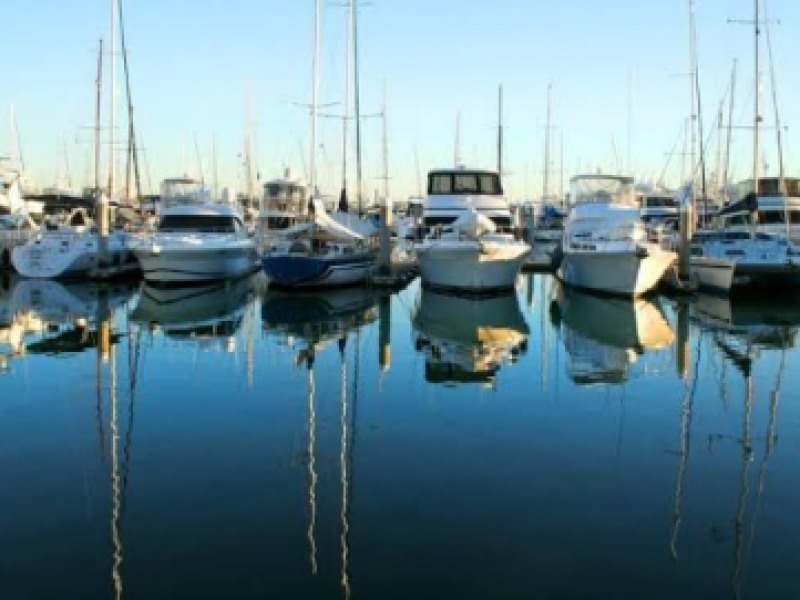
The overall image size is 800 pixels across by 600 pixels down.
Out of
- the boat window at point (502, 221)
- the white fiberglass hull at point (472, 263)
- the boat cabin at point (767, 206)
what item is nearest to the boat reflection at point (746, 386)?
the white fiberglass hull at point (472, 263)

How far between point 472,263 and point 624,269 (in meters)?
4.58

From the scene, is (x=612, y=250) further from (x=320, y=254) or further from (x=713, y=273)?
(x=320, y=254)

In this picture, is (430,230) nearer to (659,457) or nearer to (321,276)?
(321,276)

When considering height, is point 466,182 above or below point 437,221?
above

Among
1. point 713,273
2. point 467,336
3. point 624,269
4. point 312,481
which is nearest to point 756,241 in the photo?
point 713,273

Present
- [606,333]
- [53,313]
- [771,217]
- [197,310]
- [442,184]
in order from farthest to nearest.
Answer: [771,217], [442,184], [197,310], [53,313], [606,333]

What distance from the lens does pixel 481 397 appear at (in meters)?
12.6

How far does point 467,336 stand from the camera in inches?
735

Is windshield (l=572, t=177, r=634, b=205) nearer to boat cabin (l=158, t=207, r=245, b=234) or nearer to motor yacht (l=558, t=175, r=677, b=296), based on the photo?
motor yacht (l=558, t=175, r=677, b=296)

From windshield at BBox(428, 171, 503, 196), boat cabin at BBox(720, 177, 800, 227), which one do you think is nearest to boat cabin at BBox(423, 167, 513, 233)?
windshield at BBox(428, 171, 503, 196)

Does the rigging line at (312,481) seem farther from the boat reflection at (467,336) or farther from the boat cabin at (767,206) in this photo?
the boat cabin at (767,206)

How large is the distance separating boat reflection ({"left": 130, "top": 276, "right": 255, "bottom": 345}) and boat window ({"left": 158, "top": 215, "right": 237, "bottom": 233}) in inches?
79.9

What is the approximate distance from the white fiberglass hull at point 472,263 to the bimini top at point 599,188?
6.33 metres

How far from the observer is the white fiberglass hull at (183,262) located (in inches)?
1086
